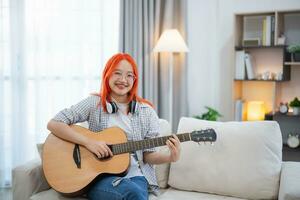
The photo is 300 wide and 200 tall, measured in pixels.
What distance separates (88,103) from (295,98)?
1990mm

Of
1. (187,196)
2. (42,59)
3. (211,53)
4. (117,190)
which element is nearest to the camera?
(117,190)

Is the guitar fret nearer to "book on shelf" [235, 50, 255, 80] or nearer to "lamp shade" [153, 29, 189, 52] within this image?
"lamp shade" [153, 29, 189, 52]

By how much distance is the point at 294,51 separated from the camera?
3.33 m

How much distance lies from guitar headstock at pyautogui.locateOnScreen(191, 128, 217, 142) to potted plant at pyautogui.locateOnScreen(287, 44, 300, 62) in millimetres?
1586

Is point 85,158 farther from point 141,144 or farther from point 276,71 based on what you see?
point 276,71

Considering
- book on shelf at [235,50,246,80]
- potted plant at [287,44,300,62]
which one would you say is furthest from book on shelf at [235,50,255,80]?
potted plant at [287,44,300,62]

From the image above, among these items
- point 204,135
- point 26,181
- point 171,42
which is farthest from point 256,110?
point 26,181

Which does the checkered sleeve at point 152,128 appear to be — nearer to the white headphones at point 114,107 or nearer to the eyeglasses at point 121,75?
the white headphones at point 114,107

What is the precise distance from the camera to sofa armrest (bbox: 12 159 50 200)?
2.09 meters

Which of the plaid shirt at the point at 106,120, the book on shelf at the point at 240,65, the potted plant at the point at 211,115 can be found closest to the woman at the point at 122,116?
the plaid shirt at the point at 106,120

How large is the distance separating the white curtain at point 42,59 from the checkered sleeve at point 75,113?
1662 mm

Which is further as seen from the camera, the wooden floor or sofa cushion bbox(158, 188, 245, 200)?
the wooden floor

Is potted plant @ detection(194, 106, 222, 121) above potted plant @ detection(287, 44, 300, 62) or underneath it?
underneath

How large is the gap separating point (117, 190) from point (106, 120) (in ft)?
1.48
